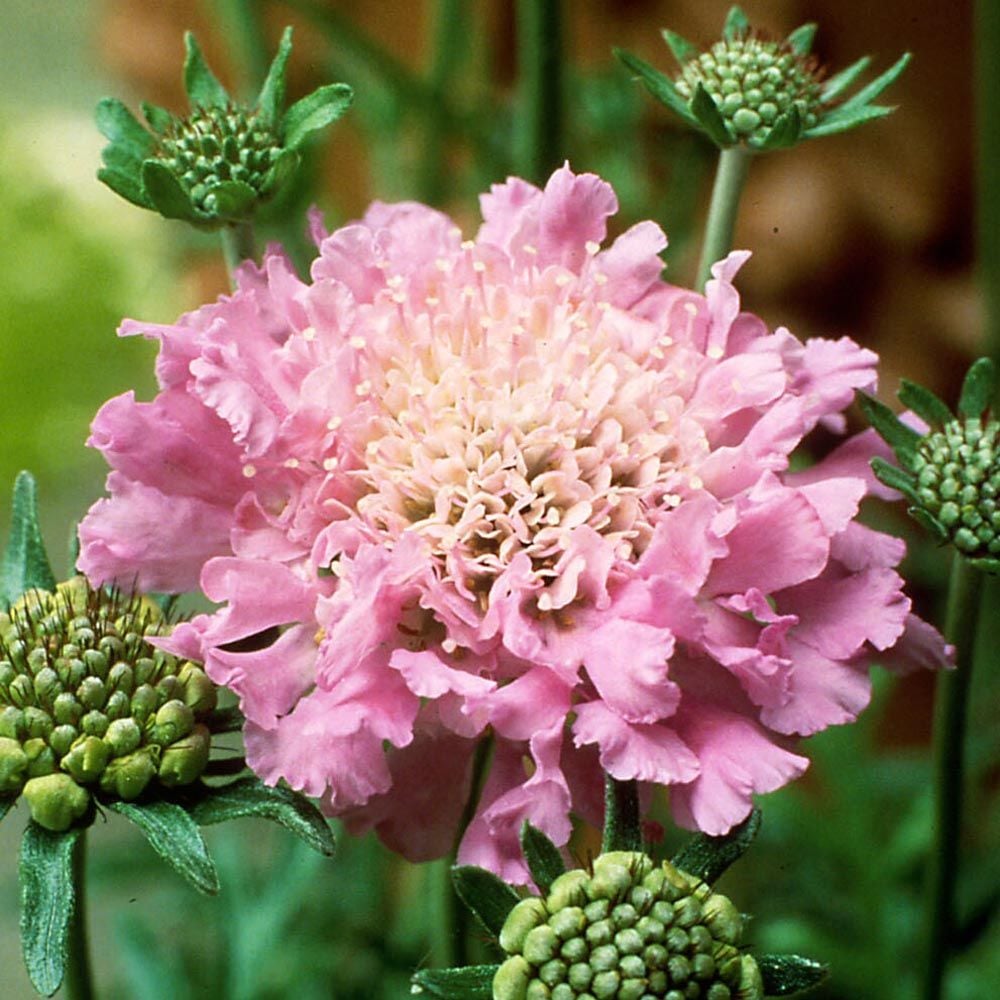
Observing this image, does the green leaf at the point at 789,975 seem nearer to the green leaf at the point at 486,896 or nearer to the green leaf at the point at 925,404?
the green leaf at the point at 486,896

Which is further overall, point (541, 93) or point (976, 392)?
point (541, 93)

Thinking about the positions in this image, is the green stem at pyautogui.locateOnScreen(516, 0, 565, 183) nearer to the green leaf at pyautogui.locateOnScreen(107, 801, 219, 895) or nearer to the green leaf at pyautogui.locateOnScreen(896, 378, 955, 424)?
the green leaf at pyautogui.locateOnScreen(896, 378, 955, 424)

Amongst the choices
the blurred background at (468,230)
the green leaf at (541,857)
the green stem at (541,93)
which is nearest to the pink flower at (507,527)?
the green leaf at (541,857)

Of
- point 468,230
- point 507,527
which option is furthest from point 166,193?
point 468,230

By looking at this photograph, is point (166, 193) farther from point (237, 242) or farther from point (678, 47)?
point (678, 47)

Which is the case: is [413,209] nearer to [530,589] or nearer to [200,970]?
[530,589]

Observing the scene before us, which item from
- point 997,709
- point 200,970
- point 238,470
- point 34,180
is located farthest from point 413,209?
point 34,180
